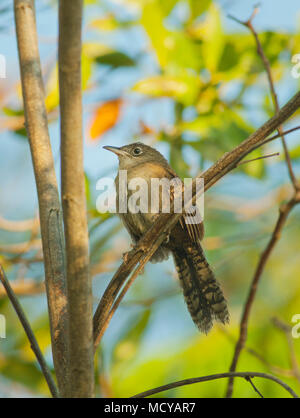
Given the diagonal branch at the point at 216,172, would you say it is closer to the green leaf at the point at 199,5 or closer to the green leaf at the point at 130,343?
the green leaf at the point at 130,343

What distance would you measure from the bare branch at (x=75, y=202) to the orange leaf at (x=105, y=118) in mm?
3150

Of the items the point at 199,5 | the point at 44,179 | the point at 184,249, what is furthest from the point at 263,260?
the point at 199,5

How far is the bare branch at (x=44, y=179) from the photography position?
2322 millimetres

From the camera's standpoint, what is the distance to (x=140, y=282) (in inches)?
247

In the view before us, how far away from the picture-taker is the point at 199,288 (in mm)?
4016

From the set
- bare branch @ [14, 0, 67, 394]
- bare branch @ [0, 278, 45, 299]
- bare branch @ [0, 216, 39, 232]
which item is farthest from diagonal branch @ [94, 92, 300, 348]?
bare branch @ [0, 278, 45, 299]

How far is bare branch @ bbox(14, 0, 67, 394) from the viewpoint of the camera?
2.32 m

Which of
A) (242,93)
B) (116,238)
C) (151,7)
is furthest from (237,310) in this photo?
(151,7)

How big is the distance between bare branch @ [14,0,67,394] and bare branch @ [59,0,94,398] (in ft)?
1.02

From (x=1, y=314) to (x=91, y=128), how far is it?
1.82 meters

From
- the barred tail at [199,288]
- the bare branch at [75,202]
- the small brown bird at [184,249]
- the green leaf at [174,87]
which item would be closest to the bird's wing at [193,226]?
the small brown bird at [184,249]

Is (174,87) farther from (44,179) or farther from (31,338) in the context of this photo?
(31,338)

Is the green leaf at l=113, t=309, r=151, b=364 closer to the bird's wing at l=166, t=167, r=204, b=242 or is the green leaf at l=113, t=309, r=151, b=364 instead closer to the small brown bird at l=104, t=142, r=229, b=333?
the small brown bird at l=104, t=142, r=229, b=333
